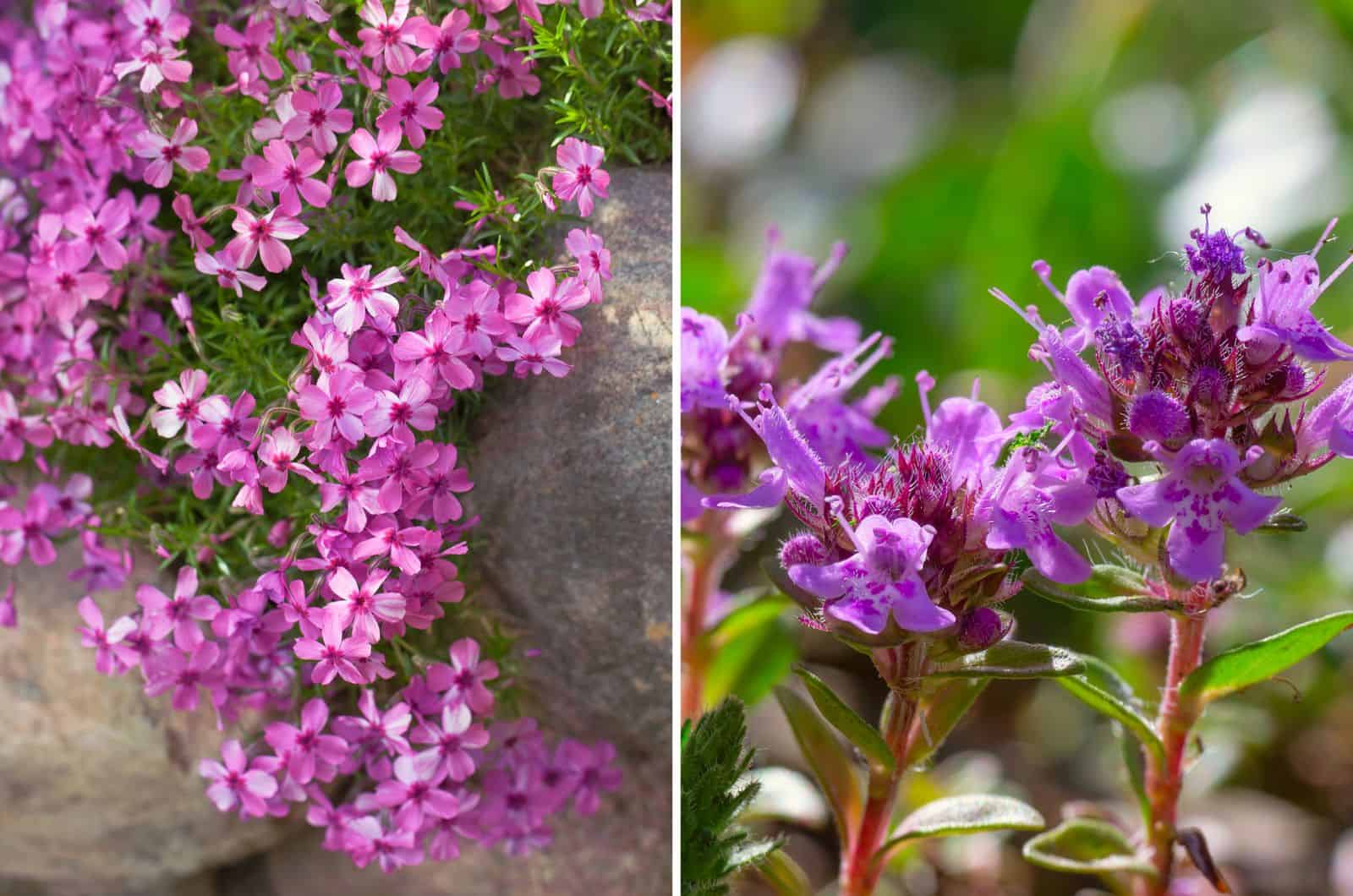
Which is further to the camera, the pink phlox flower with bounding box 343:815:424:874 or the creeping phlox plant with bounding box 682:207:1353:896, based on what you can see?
the pink phlox flower with bounding box 343:815:424:874

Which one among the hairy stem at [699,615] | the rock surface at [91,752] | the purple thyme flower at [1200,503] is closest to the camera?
the purple thyme flower at [1200,503]

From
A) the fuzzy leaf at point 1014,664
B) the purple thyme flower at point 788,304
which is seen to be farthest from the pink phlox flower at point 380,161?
the fuzzy leaf at point 1014,664

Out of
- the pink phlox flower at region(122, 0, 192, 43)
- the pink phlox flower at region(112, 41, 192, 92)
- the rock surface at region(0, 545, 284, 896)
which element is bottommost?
the rock surface at region(0, 545, 284, 896)

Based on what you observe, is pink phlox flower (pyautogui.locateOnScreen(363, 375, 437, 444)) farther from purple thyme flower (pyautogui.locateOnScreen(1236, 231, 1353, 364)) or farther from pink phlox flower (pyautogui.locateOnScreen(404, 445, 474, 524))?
purple thyme flower (pyautogui.locateOnScreen(1236, 231, 1353, 364))

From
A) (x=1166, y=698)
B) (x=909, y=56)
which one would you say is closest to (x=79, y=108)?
(x=1166, y=698)

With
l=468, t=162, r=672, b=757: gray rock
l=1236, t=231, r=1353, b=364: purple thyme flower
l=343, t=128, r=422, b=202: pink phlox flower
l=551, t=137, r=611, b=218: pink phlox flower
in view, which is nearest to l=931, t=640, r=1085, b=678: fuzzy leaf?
l=1236, t=231, r=1353, b=364: purple thyme flower

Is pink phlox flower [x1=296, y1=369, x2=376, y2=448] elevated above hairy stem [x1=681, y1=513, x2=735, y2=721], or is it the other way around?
pink phlox flower [x1=296, y1=369, x2=376, y2=448]

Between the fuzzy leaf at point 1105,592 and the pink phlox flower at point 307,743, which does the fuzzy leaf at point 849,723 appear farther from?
the pink phlox flower at point 307,743

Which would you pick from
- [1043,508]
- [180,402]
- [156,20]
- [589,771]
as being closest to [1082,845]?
[1043,508]
